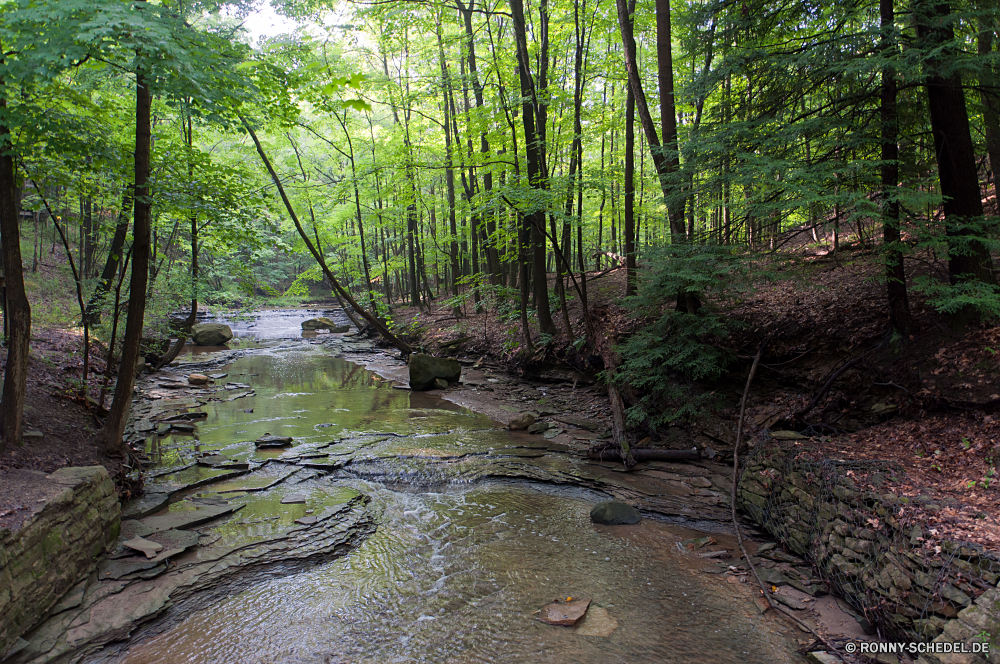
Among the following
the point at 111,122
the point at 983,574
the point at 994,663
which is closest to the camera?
the point at 994,663

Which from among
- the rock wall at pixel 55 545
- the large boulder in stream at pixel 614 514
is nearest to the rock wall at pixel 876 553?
the large boulder in stream at pixel 614 514

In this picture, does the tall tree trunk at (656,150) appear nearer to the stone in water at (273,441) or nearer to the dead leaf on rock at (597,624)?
the dead leaf on rock at (597,624)

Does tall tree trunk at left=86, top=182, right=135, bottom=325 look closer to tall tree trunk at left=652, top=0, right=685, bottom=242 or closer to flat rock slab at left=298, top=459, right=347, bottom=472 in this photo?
flat rock slab at left=298, top=459, right=347, bottom=472

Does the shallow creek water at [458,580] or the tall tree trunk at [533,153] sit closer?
the shallow creek water at [458,580]

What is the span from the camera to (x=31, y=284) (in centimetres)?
1647

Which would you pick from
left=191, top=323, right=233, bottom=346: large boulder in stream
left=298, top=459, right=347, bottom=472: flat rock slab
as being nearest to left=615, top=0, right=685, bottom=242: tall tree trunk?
left=298, top=459, right=347, bottom=472: flat rock slab

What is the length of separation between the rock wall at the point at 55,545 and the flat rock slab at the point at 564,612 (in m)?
4.20

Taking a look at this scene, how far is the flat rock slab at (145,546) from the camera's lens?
5.19 m

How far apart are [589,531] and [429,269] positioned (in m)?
21.5

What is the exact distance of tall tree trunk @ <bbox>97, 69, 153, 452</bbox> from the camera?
632 centimetres

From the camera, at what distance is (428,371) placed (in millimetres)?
13984

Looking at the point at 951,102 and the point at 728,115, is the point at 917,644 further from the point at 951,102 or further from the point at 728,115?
the point at 728,115

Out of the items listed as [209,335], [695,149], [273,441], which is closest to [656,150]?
[695,149]

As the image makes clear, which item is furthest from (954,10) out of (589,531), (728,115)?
(589,531)
